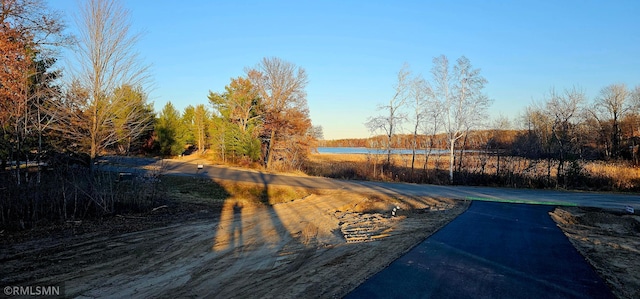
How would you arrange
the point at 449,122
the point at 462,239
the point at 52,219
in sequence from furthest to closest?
the point at 449,122 → the point at 52,219 → the point at 462,239

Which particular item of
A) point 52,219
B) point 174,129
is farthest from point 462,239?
point 174,129

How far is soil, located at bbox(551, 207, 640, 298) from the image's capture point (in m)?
5.24

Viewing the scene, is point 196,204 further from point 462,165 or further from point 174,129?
point 174,129

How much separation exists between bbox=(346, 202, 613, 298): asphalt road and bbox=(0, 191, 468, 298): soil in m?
0.44

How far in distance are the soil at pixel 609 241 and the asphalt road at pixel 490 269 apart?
0.24 meters

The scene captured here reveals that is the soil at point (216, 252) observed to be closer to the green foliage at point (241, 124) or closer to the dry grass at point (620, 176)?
the dry grass at point (620, 176)

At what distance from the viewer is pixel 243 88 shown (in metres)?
32.4

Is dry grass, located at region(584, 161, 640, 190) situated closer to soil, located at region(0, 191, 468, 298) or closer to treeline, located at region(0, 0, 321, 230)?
soil, located at region(0, 191, 468, 298)

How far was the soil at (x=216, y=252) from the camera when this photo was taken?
515 cm

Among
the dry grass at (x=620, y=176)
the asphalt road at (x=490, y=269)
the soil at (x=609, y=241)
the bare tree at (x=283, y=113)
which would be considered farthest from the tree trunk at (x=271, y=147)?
the asphalt road at (x=490, y=269)

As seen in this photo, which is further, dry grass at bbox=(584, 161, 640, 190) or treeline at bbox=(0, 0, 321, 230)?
dry grass at bbox=(584, 161, 640, 190)

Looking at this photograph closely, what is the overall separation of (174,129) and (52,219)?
34701 mm

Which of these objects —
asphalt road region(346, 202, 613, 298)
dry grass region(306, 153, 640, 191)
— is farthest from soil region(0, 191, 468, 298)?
dry grass region(306, 153, 640, 191)

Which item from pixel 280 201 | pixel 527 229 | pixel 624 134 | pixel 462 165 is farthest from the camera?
pixel 624 134
